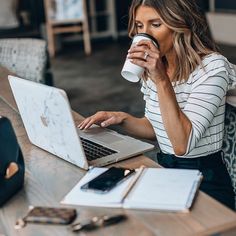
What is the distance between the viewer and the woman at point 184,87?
1.64 metres

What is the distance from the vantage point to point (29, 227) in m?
1.25

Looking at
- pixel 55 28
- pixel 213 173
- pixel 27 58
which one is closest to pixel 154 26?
pixel 213 173

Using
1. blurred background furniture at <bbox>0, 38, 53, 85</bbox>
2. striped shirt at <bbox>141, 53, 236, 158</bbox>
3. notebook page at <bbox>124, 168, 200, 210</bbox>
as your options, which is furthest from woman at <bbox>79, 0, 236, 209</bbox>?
blurred background furniture at <bbox>0, 38, 53, 85</bbox>

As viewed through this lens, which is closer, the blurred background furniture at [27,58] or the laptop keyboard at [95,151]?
the laptop keyboard at [95,151]

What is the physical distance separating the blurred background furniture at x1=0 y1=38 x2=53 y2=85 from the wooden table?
1747mm

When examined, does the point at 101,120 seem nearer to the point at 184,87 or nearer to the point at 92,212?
the point at 184,87

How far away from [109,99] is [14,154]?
4.15 metres

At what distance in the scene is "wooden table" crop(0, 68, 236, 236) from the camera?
1.18 m

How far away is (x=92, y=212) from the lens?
1287mm

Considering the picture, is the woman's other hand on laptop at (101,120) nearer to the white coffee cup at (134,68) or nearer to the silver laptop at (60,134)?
the silver laptop at (60,134)

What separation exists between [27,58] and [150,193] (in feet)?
7.30

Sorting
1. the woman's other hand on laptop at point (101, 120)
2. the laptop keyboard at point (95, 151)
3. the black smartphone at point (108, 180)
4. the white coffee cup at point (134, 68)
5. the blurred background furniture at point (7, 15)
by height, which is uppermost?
the white coffee cup at point (134, 68)

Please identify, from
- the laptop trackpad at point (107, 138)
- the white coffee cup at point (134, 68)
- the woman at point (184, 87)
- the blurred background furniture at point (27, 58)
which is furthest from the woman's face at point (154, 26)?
the blurred background furniture at point (27, 58)

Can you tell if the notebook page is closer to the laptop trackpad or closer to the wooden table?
the wooden table
